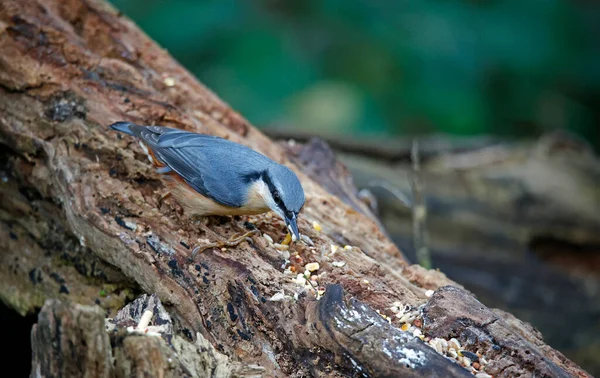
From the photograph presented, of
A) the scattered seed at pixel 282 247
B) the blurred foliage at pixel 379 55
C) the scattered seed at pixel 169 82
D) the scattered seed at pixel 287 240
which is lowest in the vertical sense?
the scattered seed at pixel 282 247

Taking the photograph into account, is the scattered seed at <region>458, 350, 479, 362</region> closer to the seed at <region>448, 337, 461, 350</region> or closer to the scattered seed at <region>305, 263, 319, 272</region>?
the seed at <region>448, 337, 461, 350</region>

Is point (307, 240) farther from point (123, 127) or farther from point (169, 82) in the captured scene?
point (169, 82)

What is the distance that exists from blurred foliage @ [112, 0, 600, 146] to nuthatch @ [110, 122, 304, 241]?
9.50 ft

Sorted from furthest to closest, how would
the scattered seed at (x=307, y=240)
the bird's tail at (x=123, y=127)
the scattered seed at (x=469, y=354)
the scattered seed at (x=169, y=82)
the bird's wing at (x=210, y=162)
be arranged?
1. the scattered seed at (x=169, y=82)
2. the bird's tail at (x=123, y=127)
3. the scattered seed at (x=307, y=240)
4. the bird's wing at (x=210, y=162)
5. the scattered seed at (x=469, y=354)

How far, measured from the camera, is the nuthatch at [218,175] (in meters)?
3.10

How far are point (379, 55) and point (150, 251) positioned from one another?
436cm

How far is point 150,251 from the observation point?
3121mm

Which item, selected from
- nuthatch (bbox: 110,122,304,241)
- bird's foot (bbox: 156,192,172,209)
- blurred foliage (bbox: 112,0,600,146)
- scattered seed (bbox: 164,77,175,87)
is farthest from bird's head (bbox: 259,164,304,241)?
blurred foliage (bbox: 112,0,600,146)

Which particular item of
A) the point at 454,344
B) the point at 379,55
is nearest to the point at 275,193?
the point at 454,344

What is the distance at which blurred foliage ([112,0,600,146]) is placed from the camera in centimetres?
641

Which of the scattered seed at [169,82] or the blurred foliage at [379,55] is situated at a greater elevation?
the blurred foliage at [379,55]

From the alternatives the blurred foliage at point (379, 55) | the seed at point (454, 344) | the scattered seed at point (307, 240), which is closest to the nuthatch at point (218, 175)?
the scattered seed at point (307, 240)

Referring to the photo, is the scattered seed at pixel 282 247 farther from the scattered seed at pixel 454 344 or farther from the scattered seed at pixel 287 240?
the scattered seed at pixel 454 344

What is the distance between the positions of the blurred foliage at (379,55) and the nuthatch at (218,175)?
114 inches
